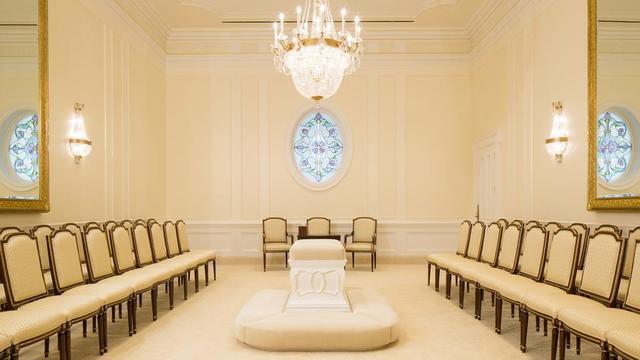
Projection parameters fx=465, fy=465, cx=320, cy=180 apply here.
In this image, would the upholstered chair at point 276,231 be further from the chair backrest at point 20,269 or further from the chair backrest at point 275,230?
the chair backrest at point 20,269

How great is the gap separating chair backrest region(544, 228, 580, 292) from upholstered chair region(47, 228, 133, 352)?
4.10 m

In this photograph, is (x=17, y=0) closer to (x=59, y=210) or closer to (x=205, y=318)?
(x=59, y=210)

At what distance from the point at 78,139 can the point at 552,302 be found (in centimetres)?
586

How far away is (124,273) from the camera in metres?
5.32

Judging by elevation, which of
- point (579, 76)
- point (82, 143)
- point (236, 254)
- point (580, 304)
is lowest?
point (236, 254)

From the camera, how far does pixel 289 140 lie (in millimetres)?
10031

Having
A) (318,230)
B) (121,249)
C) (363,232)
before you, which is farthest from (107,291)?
(363,232)

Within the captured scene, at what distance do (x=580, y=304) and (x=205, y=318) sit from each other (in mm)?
3822

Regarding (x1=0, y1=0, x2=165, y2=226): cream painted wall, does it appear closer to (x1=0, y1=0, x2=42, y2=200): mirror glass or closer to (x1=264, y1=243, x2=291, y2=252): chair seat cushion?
(x1=0, y1=0, x2=42, y2=200): mirror glass

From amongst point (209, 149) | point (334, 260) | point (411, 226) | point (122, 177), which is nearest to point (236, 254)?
point (209, 149)

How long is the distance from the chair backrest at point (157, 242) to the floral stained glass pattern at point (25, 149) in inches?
66.2

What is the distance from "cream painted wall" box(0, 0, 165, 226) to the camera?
19.4 feet

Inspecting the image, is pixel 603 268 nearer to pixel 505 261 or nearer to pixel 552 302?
pixel 552 302

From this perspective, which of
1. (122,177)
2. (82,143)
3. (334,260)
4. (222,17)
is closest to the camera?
(334,260)
